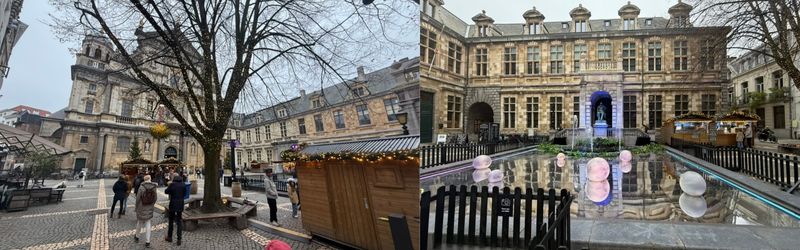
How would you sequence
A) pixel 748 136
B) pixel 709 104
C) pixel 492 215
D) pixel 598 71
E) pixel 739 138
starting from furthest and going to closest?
pixel 748 136
pixel 739 138
pixel 598 71
pixel 709 104
pixel 492 215

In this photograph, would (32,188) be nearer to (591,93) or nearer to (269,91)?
(269,91)

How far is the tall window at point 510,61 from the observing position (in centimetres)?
436

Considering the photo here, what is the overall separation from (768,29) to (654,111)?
154 cm

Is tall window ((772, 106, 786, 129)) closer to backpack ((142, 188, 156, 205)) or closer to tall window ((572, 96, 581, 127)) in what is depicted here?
tall window ((572, 96, 581, 127))

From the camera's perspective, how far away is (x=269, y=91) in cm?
206

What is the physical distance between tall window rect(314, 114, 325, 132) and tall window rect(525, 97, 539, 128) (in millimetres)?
3228

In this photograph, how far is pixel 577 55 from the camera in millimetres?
5148

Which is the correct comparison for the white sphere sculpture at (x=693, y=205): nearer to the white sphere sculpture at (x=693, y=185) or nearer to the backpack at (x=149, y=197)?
the white sphere sculpture at (x=693, y=185)

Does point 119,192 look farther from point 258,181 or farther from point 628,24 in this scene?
point 628,24

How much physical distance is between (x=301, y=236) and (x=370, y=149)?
709mm

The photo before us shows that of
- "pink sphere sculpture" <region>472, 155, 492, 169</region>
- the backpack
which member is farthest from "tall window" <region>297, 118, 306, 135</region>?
"pink sphere sculpture" <region>472, 155, 492, 169</region>

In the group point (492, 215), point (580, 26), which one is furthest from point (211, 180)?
point (580, 26)

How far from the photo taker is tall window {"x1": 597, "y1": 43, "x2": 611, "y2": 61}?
5176 millimetres

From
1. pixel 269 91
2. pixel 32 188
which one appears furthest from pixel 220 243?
pixel 32 188
